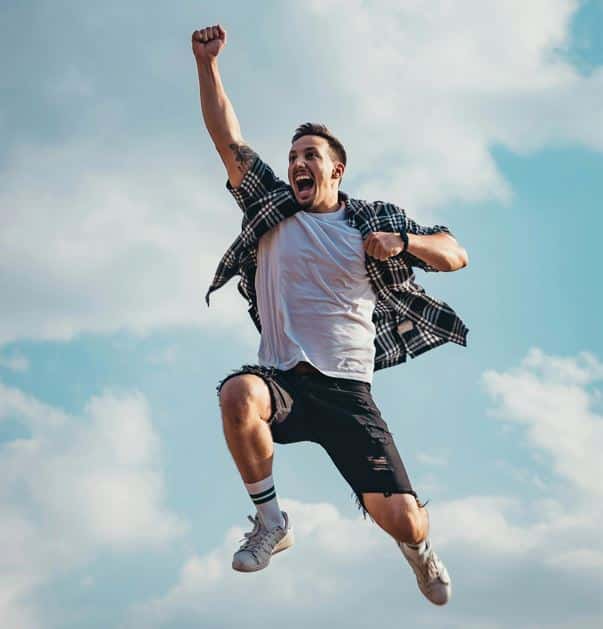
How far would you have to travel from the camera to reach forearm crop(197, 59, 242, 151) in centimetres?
719

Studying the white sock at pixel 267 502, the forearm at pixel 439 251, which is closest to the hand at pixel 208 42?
the forearm at pixel 439 251

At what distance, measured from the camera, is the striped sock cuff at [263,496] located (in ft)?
21.4

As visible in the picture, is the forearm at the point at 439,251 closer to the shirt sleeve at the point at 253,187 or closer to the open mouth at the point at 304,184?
the open mouth at the point at 304,184

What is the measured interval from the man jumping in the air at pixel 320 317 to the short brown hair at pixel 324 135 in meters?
0.01

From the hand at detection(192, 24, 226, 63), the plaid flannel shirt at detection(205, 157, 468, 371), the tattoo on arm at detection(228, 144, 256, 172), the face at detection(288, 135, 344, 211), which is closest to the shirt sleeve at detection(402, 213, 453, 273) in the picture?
the plaid flannel shirt at detection(205, 157, 468, 371)

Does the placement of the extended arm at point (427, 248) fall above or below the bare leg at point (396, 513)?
above

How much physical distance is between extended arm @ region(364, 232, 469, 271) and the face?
1.92ft

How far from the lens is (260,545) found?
6422mm

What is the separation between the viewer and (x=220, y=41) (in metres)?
7.32

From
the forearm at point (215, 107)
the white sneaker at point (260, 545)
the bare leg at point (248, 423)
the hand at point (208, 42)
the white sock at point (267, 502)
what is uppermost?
the hand at point (208, 42)

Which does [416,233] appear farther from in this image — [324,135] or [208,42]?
[208,42]

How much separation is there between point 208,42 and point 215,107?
0.51 m

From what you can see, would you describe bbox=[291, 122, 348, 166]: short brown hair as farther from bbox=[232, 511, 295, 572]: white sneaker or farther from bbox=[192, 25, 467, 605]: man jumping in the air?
bbox=[232, 511, 295, 572]: white sneaker

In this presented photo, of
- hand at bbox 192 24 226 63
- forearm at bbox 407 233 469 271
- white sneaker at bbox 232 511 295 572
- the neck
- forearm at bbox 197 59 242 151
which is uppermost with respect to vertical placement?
hand at bbox 192 24 226 63
